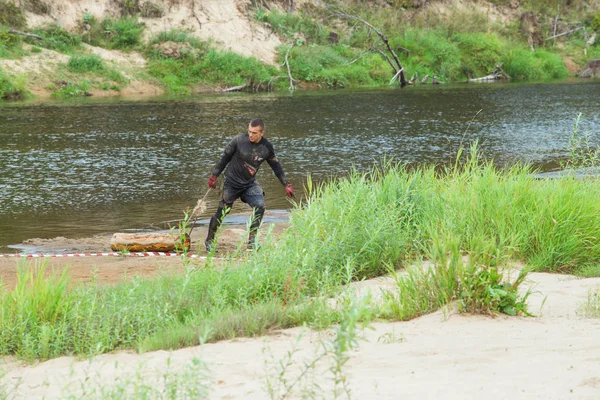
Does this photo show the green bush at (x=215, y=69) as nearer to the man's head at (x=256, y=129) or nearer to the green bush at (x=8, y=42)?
the green bush at (x=8, y=42)

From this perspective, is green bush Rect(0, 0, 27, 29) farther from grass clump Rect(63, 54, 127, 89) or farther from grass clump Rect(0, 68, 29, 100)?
grass clump Rect(0, 68, 29, 100)

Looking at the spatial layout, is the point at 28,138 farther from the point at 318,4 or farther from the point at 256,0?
the point at 318,4

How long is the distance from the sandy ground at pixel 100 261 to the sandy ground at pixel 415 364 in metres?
1.97

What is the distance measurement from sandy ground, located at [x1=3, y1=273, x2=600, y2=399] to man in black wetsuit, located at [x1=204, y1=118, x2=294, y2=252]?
4531 mm

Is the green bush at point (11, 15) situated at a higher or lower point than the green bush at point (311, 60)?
higher

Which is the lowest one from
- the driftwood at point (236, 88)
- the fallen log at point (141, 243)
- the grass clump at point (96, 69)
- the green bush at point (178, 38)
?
the driftwood at point (236, 88)

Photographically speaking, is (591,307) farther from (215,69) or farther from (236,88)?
(215,69)

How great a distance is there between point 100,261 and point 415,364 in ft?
19.4

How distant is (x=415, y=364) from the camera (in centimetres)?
473

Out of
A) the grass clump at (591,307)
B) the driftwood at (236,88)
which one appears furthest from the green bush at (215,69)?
the grass clump at (591,307)

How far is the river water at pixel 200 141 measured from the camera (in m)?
14.3

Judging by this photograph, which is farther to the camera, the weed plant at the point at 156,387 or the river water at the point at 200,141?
the river water at the point at 200,141

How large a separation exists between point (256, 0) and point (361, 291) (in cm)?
4161

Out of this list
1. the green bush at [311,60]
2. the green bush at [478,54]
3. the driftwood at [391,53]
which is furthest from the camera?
the green bush at [478,54]
